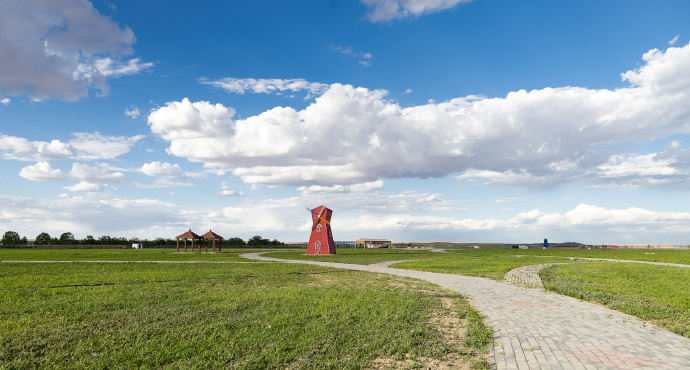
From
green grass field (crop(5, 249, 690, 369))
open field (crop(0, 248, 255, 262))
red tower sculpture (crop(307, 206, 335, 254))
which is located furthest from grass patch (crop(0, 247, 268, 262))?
green grass field (crop(5, 249, 690, 369))

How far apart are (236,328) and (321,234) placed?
44.0 meters

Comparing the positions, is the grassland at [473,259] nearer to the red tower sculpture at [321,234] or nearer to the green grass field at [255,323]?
the red tower sculpture at [321,234]

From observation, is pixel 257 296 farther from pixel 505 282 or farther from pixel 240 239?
pixel 240 239

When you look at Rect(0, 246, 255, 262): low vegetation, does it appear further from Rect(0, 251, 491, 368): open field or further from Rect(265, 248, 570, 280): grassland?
Rect(0, 251, 491, 368): open field

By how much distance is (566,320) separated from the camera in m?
9.83

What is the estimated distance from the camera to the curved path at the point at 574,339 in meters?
6.68

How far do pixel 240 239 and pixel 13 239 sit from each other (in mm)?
48473

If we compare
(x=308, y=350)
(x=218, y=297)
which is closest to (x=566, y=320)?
(x=308, y=350)

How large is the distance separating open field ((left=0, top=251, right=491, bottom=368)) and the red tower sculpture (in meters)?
37.2

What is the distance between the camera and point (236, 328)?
859 cm

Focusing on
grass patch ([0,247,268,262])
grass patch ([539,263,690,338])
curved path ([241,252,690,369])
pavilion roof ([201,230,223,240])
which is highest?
pavilion roof ([201,230,223,240])

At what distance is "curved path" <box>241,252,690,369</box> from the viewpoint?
6.68 m

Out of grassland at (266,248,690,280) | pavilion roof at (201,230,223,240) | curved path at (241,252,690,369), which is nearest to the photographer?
curved path at (241,252,690,369)

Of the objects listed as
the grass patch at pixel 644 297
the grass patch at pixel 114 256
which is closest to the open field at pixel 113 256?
the grass patch at pixel 114 256
